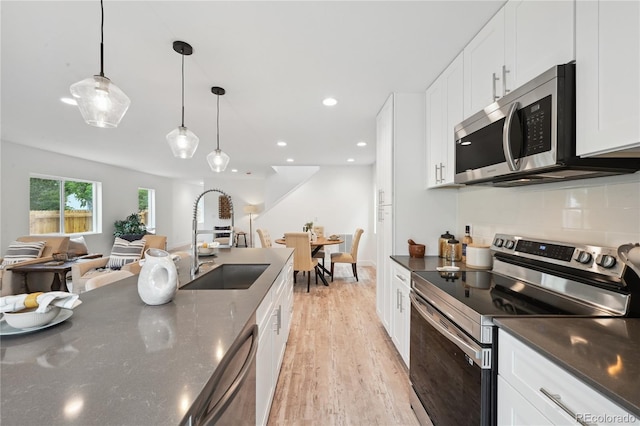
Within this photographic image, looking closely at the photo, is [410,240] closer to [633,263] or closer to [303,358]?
[303,358]

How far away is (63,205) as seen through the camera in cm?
580

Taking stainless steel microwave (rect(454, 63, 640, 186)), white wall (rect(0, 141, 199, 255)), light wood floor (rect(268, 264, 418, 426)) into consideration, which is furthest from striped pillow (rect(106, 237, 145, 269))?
stainless steel microwave (rect(454, 63, 640, 186))

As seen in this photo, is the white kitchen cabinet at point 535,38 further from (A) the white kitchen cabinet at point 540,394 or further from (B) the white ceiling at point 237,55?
(A) the white kitchen cabinet at point 540,394

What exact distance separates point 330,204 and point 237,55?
4.86 meters

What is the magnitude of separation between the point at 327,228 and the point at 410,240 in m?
4.21

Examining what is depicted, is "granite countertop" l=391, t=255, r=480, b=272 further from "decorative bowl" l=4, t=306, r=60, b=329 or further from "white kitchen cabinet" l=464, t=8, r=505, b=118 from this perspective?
"decorative bowl" l=4, t=306, r=60, b=329

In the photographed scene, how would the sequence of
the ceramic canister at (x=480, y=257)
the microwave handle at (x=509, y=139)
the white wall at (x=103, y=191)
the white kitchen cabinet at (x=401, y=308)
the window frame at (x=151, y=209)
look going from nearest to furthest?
1. the microwave handle at (x=509, y=139)
2. the ceramic canister at (x=480, y=257)
3. the white kitchen cabinet at (x=401, y=308)
4. the white wall at (x=103, y=191)
5. the window frame at (x=151, y=209)

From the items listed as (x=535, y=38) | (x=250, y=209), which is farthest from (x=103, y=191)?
(x=535, y=38)

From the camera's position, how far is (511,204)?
1.88 meters

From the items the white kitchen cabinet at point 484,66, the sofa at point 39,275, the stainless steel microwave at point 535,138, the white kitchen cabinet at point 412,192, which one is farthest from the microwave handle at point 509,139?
the sofa at point 39,275

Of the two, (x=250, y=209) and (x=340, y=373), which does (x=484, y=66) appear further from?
(x=250, y=209)

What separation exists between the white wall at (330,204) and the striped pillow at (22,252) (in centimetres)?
393

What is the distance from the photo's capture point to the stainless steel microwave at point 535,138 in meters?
1.10

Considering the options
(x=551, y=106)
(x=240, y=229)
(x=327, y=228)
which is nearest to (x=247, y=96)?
(x=551, y=106)
